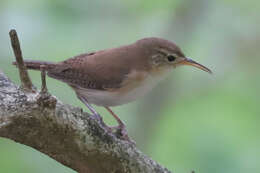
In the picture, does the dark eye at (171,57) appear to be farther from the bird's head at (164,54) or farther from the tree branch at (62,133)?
the tree branch at (62,133)

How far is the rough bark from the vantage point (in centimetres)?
212

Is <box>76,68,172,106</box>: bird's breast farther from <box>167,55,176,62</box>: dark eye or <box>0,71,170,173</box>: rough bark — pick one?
<box>0,71,170,173</box>: rough bark

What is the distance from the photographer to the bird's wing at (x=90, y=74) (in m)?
3.41

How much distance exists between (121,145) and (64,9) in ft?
6.27

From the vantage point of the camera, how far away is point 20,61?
2.04 m

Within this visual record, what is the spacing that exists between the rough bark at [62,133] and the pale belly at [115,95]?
701 millimetres

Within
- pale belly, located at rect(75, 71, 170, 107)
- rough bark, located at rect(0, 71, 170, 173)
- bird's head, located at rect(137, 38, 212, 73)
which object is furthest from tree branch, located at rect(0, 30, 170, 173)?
bird's head, located at rect(137, 38, 212, 73)

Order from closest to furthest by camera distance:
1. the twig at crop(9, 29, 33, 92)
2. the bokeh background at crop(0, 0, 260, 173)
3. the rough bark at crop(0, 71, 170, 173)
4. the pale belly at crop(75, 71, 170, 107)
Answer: the twig at crop(9, 29, 33, 92), the rough bark at crop(0, 71, 170, 173), the pale belly at crop(75, 71, 170, 107), the bokeh background at crop(0, 0, 260, 173)

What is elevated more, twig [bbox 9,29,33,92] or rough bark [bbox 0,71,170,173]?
twig [bbox 9,29,33,92]

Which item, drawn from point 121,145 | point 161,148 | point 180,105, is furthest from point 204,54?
point 121,145

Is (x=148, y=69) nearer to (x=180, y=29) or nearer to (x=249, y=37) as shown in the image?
(x=180, y=29)

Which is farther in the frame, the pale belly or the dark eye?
the dark eye

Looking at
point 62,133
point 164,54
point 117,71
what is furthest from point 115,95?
point 62,133

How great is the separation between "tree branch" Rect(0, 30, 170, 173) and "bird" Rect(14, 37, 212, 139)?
2.35 feet
